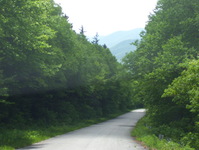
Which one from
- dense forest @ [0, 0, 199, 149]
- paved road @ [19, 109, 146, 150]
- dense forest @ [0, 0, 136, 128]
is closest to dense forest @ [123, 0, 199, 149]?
dense forest @ [0, 0, 199, 149]

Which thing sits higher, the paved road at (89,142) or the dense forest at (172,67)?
the dense forest at (172,67)

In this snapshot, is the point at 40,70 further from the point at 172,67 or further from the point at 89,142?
the point at 172,67

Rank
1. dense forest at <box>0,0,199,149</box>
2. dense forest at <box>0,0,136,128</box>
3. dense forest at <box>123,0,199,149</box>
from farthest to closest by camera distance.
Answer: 1. dense forest at <box>123,0,199,149</box>
2. dense forest at <box>0,0,136,128</box>
3. dense forest at <box>0,0,199,149</box>

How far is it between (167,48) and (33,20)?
37.0 ft

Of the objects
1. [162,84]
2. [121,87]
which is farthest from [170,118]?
[121,87]

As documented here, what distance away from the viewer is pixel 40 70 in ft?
80.7

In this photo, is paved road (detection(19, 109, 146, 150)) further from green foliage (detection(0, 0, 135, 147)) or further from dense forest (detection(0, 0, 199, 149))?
dense forest (detection(0, 0, 199, 149))

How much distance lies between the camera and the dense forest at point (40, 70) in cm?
1955

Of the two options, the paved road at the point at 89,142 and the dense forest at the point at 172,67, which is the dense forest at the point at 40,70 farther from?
the dense forest at the point at 172,67

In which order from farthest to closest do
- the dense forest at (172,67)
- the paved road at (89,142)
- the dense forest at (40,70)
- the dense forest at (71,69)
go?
the dense forest at (172,67)
the dense forest at (40,70)
the dense forest at (71,69)
the paved road at (89,142)

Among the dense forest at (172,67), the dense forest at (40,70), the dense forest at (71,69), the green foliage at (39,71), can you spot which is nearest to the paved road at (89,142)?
the green foliage at (39,71)

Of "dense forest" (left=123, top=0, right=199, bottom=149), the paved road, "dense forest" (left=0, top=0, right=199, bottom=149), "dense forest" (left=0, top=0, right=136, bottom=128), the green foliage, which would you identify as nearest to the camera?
the paved road

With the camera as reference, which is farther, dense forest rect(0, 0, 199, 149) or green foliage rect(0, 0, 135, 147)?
green foliage rect(0, 0, 135, 147)

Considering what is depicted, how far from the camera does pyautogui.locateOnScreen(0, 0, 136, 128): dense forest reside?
64.1 feet
